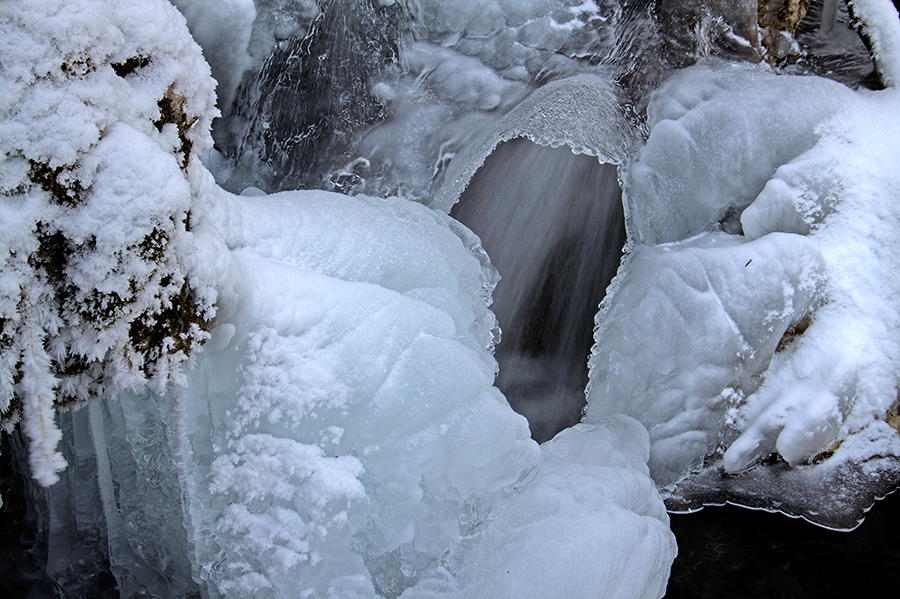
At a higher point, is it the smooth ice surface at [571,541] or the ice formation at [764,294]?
the ice formation at [764,294]

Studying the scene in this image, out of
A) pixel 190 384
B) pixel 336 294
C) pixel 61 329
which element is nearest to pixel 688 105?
pixel 336 294

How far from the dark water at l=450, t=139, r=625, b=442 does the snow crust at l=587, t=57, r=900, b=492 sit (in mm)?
164

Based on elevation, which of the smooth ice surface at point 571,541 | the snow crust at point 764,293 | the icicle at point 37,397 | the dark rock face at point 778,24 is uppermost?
the dark rock face at point 778,24

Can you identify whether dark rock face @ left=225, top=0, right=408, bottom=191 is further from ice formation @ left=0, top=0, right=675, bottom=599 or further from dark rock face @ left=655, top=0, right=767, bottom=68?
dark rock face @ left=655, top=0, right=767, bottom=68

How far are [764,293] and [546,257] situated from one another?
2.26ft

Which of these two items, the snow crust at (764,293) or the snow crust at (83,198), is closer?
the snow crust at (83,198)

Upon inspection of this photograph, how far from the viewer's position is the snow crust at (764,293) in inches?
63.5

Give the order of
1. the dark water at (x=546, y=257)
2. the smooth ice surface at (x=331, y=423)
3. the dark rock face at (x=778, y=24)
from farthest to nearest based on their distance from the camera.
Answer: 1. the dark rock face at (x=778, y=24)
2. the dark water at (x=546, y=257)
3. the smooth ice surface at (x=331, y=423)

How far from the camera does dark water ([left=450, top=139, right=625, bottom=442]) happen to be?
1908mm

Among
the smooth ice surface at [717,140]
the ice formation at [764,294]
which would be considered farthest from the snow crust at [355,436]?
the smooth ice surface at [717,140]

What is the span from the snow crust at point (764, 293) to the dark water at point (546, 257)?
0.54ft

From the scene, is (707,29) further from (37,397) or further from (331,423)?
(37,397)

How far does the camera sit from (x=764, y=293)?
159cm

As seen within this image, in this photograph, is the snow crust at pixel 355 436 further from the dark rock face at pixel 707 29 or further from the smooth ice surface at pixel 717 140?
the dark rock face at pixel 707 29
